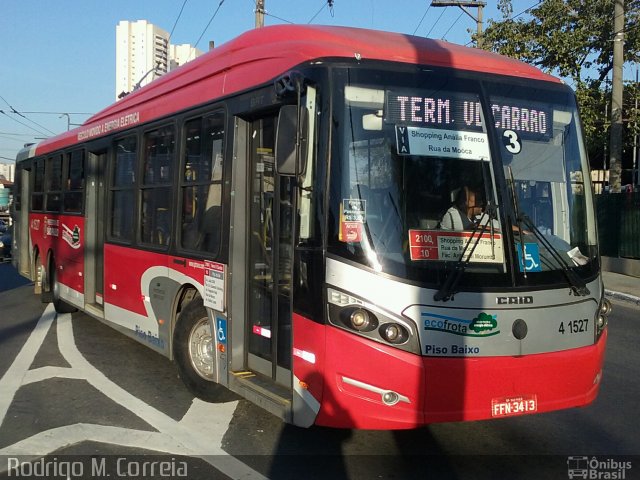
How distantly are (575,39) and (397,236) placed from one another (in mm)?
18501

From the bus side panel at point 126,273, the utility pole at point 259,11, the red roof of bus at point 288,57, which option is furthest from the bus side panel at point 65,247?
the utility pole at point 259,11

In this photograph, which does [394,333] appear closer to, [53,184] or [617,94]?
[53,184]

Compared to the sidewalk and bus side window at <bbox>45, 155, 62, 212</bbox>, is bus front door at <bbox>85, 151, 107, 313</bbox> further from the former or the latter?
the sidewalk

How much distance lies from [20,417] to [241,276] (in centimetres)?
230

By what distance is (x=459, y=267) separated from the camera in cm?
415

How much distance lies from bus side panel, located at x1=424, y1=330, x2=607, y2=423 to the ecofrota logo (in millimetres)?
460

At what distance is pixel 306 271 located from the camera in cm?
429

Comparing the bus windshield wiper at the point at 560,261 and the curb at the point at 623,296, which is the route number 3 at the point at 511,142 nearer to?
the bus windshield wiper at the point at 560,261

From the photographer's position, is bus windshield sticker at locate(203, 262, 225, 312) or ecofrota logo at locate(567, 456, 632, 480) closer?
ecofrota logo at locate(567, 456, 632, 480)

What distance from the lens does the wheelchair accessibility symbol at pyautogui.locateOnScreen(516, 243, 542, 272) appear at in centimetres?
432

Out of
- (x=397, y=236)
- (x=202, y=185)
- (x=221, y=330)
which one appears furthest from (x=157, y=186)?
(x=397, y=236)

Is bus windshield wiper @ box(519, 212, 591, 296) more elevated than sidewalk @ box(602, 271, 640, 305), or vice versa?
bus windshield wiper @ box(519, 212, 591, 296)

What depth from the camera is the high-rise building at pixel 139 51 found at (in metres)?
33.9

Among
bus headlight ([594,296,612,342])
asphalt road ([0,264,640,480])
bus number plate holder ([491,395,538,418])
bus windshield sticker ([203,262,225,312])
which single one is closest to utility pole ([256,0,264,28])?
asphalt road ([0,264,640,480])
